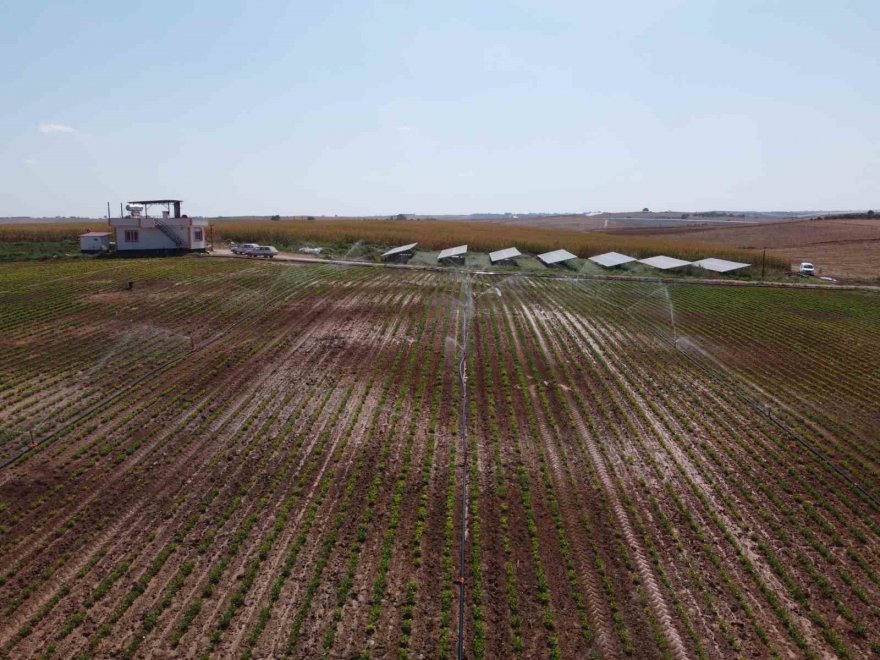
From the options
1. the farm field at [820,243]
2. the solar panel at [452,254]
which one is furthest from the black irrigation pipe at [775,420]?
the farm field at [820,243]

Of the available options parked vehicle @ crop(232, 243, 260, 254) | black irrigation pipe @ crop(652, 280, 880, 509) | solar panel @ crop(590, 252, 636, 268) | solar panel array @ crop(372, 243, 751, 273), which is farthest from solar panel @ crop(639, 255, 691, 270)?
parked vehicle @ crop(232, 243, 260, 254)

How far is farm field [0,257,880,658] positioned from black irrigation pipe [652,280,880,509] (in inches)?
3.6

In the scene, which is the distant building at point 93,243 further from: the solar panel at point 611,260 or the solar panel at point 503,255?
the solar panel at point 611,260

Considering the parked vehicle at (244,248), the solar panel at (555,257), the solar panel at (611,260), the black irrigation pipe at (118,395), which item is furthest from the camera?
the parked vehicle at (244,248)

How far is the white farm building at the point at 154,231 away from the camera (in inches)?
2025

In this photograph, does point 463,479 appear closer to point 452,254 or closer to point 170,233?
point 452,254

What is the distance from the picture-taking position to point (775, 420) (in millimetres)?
17250

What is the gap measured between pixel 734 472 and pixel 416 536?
28.2ft

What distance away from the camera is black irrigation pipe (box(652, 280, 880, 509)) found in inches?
528

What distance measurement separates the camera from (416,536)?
36.8 feet

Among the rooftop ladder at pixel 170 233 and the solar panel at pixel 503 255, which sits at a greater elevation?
the rooftop ladder at pixel 170 233

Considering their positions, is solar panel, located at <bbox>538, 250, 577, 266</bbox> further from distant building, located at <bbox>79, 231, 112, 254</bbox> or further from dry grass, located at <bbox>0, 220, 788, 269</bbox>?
distant building, located at <bbox>79, 231, 112, 254</bbox>

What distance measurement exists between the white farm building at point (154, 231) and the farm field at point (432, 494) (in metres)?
27.9

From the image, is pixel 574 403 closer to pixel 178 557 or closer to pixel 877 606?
pixel 877 606
